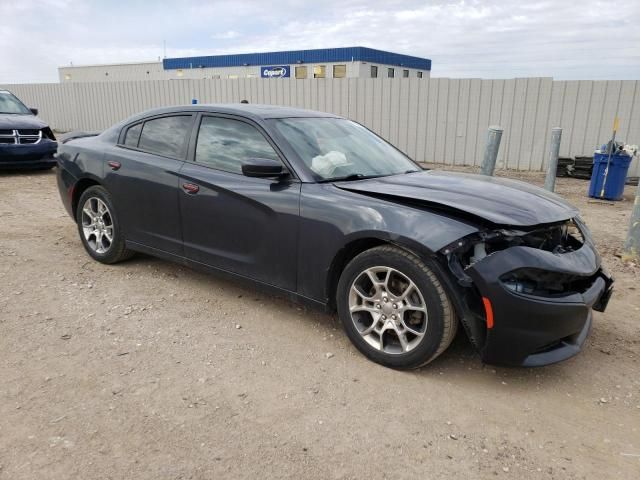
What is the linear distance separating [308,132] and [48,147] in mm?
8931

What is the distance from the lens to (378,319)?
3.30 m

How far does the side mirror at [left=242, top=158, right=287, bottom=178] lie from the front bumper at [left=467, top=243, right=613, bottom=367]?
1471 millimetres

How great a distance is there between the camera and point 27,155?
10.6 m

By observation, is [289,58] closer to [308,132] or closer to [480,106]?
[480,106]

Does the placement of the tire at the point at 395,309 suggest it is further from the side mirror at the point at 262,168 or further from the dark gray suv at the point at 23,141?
the dark gray suv at the point at 23,141

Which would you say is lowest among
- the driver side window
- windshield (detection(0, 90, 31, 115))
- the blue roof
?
the driver side window

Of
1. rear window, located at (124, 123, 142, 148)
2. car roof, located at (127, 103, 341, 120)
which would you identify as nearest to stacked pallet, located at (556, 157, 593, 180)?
car roof, located at (127, 103, 341, 120)

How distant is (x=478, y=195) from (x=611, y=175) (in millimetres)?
7049

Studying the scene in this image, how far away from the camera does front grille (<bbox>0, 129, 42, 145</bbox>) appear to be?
1030 centimetres

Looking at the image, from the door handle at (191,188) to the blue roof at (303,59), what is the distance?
32868 mm

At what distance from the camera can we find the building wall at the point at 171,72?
35.8 meters

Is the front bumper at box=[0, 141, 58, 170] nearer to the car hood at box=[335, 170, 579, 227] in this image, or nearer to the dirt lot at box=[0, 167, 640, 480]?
the dirt lot at box=[0, 167, 640, 480]

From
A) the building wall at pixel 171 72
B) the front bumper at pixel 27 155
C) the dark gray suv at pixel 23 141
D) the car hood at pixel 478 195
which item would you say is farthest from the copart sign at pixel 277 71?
the car hood at pixel 478 195

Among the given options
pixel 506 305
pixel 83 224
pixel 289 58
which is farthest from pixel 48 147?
pixel 289 58
